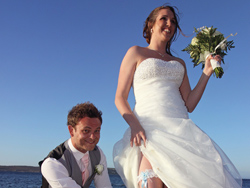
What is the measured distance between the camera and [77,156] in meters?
3.32

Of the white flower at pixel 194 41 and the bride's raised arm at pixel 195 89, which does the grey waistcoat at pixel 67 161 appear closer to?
the bride's raised arm at pixel 195 89

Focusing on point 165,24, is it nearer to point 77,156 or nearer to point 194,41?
point 194,41

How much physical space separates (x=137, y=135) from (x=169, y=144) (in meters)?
0.36

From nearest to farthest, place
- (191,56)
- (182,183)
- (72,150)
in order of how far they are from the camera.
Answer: (182,183), (72,150), (191,56)

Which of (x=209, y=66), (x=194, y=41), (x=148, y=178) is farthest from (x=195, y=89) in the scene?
(x=148, y=178)

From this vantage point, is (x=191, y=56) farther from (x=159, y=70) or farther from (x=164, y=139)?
(x=164, y=139)

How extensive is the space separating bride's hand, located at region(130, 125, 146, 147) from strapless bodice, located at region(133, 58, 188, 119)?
26 cm

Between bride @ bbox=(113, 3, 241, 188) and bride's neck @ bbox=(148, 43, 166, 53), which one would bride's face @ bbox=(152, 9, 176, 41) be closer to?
bride @ bbox=(113, 3, 241, 188)

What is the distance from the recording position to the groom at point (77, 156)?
3.12 metres

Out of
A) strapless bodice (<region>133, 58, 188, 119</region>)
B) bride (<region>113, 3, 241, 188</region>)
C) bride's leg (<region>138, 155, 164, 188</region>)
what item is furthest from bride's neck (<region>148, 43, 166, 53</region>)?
bride's leg (<region>138, 155, 164, 188</region>)

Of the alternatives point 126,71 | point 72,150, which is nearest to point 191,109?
point 126,71

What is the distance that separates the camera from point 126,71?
346 cm

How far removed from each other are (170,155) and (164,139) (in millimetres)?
188

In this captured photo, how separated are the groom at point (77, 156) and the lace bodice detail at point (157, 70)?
28.4 inches
